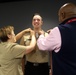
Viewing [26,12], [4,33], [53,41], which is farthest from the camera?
[26,12]

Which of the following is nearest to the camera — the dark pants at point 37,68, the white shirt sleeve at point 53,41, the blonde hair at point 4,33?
the white shirt sleeve at point 53,41

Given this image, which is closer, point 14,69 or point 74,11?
point 74,11

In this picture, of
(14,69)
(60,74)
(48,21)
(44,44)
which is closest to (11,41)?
(14,69)

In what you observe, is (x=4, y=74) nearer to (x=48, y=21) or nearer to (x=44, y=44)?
(x=44, y=44)

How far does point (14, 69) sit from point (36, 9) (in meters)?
2.43

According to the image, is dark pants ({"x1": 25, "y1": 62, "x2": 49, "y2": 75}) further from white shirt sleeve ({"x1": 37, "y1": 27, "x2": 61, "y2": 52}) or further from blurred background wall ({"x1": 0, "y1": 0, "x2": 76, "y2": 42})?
blurred background wall ({"x1": 0, "y1": 0, "x2": 76, "y2": 42})

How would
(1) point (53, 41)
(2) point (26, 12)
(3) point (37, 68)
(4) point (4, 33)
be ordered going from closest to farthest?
1. (1) point (53, 41)
2. (4) point (4, 33)
3. (3) point (37, 68)
4. (2) point (26, 12)

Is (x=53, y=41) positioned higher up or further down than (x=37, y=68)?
higher up

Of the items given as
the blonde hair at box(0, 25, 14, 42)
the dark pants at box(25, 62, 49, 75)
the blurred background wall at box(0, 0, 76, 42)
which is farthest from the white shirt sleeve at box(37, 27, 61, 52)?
the blurred background wall at box(0, 0, 76, 42)

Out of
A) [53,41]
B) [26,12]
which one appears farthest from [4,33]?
[26,12]

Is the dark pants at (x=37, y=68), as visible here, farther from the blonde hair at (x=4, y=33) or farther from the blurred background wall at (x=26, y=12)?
the blurred background wall at (x=26, y=12)

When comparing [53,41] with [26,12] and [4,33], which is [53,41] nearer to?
[4,33]

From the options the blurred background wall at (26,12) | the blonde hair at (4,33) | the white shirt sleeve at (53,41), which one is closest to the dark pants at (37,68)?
the blonde hair at (4,33)

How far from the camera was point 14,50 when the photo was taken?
6.81 feet
